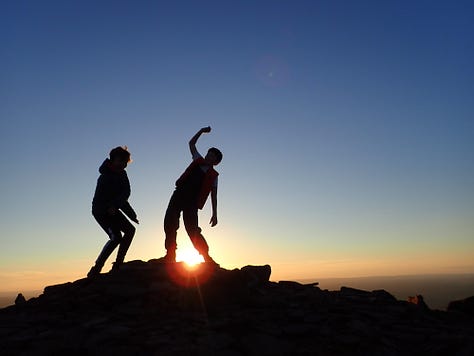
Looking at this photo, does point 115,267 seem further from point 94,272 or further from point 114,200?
point 114,200

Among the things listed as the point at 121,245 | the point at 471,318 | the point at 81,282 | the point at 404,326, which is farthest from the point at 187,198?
the point at 471,318

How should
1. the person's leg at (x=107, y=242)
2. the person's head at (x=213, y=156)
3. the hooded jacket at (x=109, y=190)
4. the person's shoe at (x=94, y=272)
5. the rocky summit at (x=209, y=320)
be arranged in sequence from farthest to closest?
the person's head at (x=213, y=156), the hooded jacket at (x=109, y=190), the person's shoe at (x=94, y=272), the person's leg at (x=107, y=242), the rocky summit at (x=209, y=320)

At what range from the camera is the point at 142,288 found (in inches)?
340

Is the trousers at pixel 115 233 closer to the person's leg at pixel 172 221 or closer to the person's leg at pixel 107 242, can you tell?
the person's leg at pixel 107 242

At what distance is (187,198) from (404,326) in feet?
16.9

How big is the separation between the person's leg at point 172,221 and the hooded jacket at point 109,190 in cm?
99

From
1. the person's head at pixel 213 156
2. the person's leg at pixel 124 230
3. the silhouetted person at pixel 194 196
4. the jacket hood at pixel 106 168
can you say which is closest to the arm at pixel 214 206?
the silhouetted person at pixel 194 196

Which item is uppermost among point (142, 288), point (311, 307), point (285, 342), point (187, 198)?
point (187, 198)

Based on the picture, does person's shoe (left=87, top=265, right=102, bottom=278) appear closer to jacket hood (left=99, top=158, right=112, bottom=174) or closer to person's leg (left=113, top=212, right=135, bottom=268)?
person's leg (left=113, top=212, right=135, bottom=268)

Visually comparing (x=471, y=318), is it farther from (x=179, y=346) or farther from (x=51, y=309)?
(x=51, y=309)

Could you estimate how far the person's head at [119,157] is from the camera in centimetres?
930

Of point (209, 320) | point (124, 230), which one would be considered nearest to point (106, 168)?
point (124, 230)

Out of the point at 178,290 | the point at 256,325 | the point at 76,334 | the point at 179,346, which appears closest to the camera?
the point at 179,346

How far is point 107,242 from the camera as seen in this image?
912 centimetres
